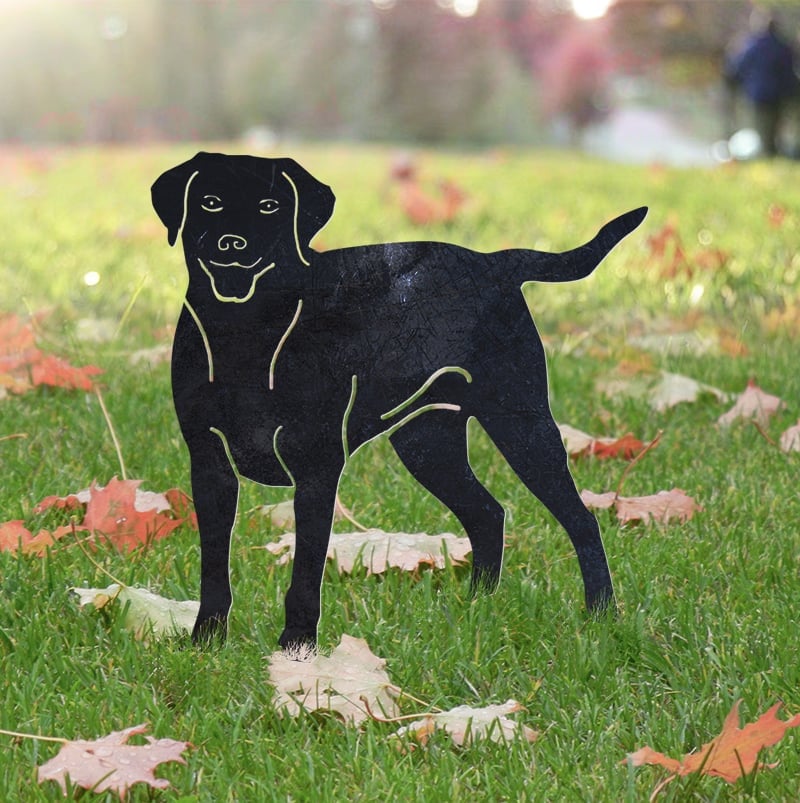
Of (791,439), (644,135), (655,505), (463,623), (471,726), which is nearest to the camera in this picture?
(471,726)

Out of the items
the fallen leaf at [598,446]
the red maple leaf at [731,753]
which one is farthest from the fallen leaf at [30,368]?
the red maple leaf at [731,753]

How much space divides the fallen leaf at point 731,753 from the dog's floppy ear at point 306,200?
3.42 ft

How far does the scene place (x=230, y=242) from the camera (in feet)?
7.00

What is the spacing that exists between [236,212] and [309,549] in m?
0.61

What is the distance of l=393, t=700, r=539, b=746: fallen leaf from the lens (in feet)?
6.84

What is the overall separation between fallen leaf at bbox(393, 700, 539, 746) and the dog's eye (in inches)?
37.6

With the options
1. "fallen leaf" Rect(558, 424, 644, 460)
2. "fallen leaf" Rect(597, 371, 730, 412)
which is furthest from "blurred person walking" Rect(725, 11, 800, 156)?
"fallen leaf" Rect(558, 424, 644, 460)

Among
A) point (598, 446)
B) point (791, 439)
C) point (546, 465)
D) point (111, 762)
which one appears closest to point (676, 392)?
point (791, 439)

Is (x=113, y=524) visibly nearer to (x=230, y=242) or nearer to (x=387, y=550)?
(x=387, y=550)

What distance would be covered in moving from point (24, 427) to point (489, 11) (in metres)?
44.2

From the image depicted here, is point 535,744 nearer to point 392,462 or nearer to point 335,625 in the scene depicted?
point 335,625

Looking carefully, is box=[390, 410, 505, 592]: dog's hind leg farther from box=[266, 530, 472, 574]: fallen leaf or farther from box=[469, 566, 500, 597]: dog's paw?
box=[266, 530, 472, 574]: fallen leaf

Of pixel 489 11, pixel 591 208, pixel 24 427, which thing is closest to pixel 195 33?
pixel 489 11

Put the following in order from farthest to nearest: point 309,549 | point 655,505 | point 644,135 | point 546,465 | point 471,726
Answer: point 644,135, point 655,505, point 546,465, point 309,549, point 471,726
